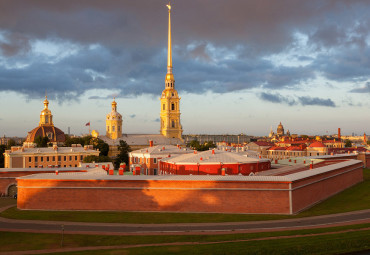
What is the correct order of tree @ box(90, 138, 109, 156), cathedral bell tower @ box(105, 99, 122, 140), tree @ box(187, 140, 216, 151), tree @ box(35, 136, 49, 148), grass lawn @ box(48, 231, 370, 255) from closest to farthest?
grass lawn @ box(48, 231, 370, 255) → tree @ box(35, 136, 49, 148) → tree @ box(90, 138, 109, 156) → tree @ box(187, 140, 216, 151) → cathedral bell tower @ box(105, 99, 122, 140)

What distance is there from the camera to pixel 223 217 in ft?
101

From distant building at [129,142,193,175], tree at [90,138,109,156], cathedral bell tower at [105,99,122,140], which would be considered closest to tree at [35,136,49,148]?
tree at [90,138,109,156]

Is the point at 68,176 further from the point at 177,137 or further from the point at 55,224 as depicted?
the point at 177,137

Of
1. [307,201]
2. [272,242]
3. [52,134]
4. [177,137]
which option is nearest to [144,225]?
[272,242]

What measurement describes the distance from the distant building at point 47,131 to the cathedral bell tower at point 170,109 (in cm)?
3544

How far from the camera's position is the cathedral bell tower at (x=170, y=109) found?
140 meters

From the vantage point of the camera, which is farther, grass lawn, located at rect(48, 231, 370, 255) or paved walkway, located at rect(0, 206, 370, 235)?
paved walkway, located at rect(0, 206, 370, 235)

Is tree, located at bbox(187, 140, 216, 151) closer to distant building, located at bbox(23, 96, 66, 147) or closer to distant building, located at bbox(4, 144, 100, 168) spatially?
distant building, located at bbox(4, 144, 100, 168)

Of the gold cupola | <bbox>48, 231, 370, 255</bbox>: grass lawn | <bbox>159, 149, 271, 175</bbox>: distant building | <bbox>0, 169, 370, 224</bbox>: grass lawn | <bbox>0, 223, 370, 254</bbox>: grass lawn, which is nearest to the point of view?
<bbox>48, 231, 370, 255</bbox>: grass lawn

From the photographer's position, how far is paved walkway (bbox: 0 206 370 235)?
1063 inches

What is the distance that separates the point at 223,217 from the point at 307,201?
28.3ft

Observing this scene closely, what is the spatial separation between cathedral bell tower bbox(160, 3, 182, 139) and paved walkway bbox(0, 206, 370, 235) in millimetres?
109808

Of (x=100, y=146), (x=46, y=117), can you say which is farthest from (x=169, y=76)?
(x=100, y=146)

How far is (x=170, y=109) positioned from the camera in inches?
5556
